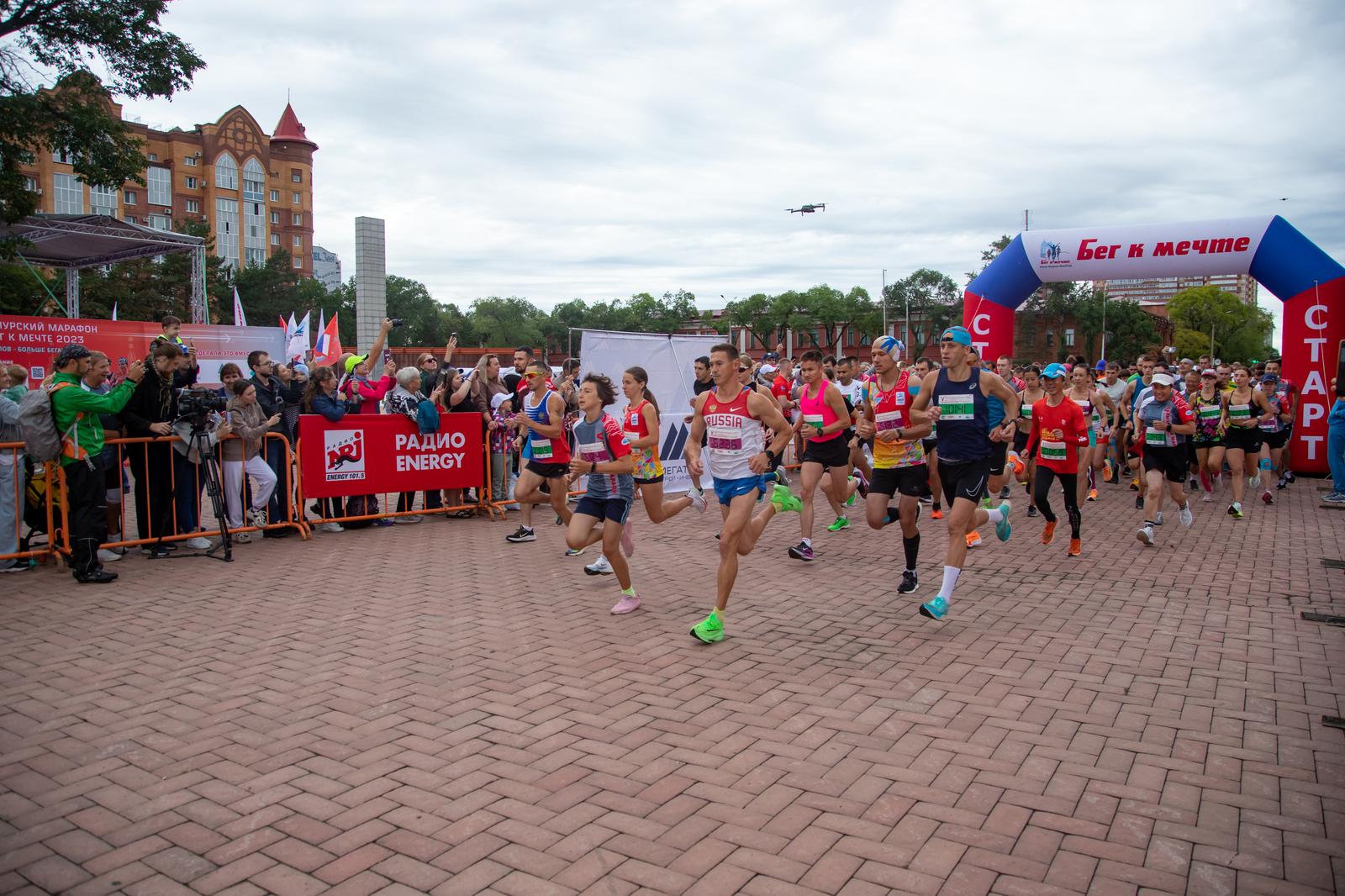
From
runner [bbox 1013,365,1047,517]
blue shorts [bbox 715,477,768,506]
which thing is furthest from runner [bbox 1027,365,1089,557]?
blue shorts [bbox 715,477,768,506]

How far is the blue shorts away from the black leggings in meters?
4.37

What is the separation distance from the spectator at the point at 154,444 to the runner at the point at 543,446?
11.6ft

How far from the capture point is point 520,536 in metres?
10.2

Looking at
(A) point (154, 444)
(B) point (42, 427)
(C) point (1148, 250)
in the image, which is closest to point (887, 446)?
(A) point (154, 444)

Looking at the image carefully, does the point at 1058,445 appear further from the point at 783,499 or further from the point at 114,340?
the point at 114,340

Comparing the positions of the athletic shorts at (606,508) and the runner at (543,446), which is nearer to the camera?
the athletic shorts at (606,508)

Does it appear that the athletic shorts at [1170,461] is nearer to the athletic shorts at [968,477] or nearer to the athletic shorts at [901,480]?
the athletic shorts at [901,480]

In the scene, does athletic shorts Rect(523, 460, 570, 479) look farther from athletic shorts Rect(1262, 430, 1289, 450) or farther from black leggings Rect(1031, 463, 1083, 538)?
athletic shorts Rect(1262, 430, 1289, 450)

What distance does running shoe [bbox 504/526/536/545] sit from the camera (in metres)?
10.1

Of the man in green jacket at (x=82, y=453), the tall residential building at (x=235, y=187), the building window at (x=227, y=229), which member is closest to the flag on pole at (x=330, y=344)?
the man in green jacket at (x=82, y=453)

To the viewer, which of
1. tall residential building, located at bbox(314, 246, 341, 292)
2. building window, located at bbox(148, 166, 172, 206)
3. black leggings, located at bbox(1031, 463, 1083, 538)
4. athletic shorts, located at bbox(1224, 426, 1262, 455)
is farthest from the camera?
tall residential building, located at bbox(314, 246, 341, 292)

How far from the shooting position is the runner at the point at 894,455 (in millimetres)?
7395

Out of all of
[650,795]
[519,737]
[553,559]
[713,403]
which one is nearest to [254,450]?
[553,559]

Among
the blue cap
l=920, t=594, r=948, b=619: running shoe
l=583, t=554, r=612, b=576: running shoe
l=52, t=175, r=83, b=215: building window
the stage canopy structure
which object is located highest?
l=52, t=175, r=83, b=215: building window
